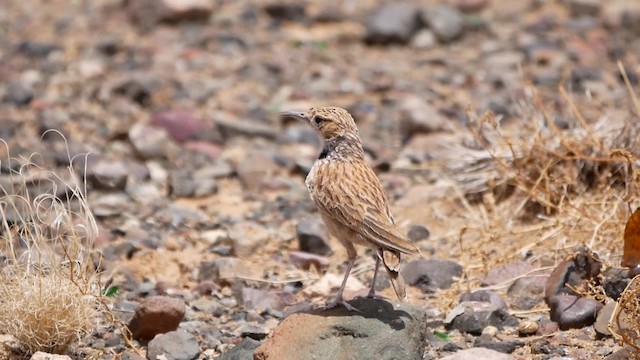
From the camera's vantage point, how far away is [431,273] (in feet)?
22.0

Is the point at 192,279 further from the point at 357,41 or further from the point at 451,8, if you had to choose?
the point at 451,8

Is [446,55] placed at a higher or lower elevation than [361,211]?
lower

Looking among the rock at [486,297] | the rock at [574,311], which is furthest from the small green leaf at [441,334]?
the rock at [574,311]

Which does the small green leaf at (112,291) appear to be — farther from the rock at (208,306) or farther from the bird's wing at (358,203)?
the bird's wing at (358,203)

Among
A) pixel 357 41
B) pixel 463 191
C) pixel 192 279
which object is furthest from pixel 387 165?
pixel 357 41

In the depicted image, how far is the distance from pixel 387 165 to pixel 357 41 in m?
3.85

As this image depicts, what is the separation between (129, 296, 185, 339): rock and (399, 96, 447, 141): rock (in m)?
4.54

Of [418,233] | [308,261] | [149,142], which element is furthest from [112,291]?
[149,142]

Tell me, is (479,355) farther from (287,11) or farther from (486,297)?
(287,11)

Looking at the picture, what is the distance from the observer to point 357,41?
1281cm

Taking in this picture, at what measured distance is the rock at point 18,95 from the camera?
10.7 meters

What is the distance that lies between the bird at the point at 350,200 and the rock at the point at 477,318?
59 cm

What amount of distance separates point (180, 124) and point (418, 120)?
7.33ft

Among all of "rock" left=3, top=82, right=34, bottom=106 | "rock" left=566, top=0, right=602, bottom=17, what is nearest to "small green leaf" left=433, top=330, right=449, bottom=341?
"rock" left=3, top=82, right=34, bottom=106
